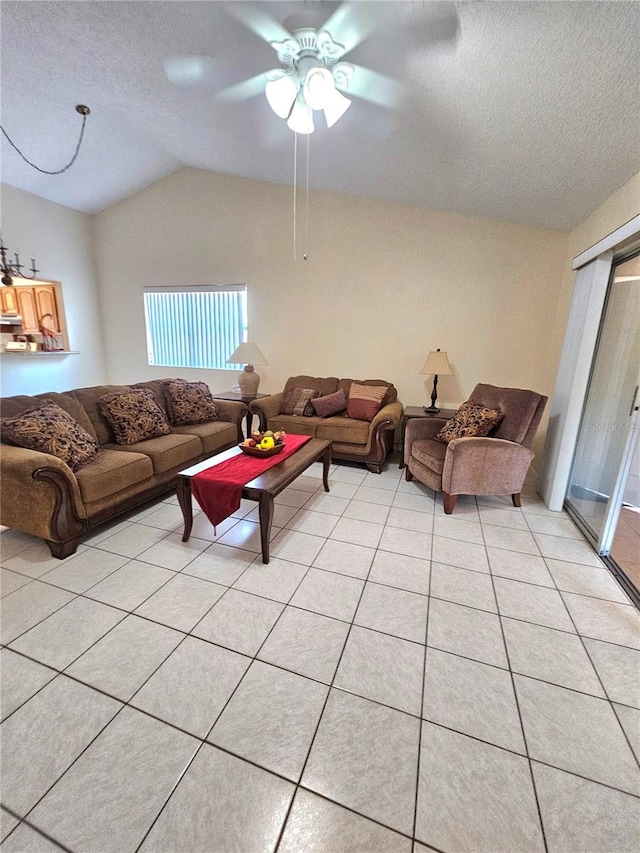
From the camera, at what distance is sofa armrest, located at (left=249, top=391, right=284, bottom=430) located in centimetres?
402

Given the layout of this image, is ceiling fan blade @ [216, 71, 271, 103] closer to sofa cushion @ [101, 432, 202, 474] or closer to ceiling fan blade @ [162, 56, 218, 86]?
ceiling fan blade @ [162, 56, 218, 86]

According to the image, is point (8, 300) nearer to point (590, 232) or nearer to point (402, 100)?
point (402, 100)

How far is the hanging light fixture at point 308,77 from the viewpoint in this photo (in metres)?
1.80

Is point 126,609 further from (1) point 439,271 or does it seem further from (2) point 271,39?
(1) point 439,271

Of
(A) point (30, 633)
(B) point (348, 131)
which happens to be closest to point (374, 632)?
(A) point (30, 633)

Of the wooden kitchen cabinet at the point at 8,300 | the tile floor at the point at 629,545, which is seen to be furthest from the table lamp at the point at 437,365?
the wooden kitchen cabinet at the point at 8,300

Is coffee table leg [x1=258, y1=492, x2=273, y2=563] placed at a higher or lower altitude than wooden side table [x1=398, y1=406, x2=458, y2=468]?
lower

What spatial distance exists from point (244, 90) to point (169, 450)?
256 cm

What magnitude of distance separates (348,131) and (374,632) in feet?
10.5

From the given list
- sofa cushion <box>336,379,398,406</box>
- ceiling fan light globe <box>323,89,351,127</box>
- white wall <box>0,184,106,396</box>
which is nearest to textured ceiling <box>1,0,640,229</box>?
ceiling fan light globe <box>323,89,351,127</box>

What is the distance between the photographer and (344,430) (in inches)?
146

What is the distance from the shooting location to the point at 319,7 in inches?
66.6

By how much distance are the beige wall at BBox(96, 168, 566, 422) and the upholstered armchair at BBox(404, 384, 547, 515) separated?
3.50ft

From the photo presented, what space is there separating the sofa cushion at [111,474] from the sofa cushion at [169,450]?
0.09 metres
